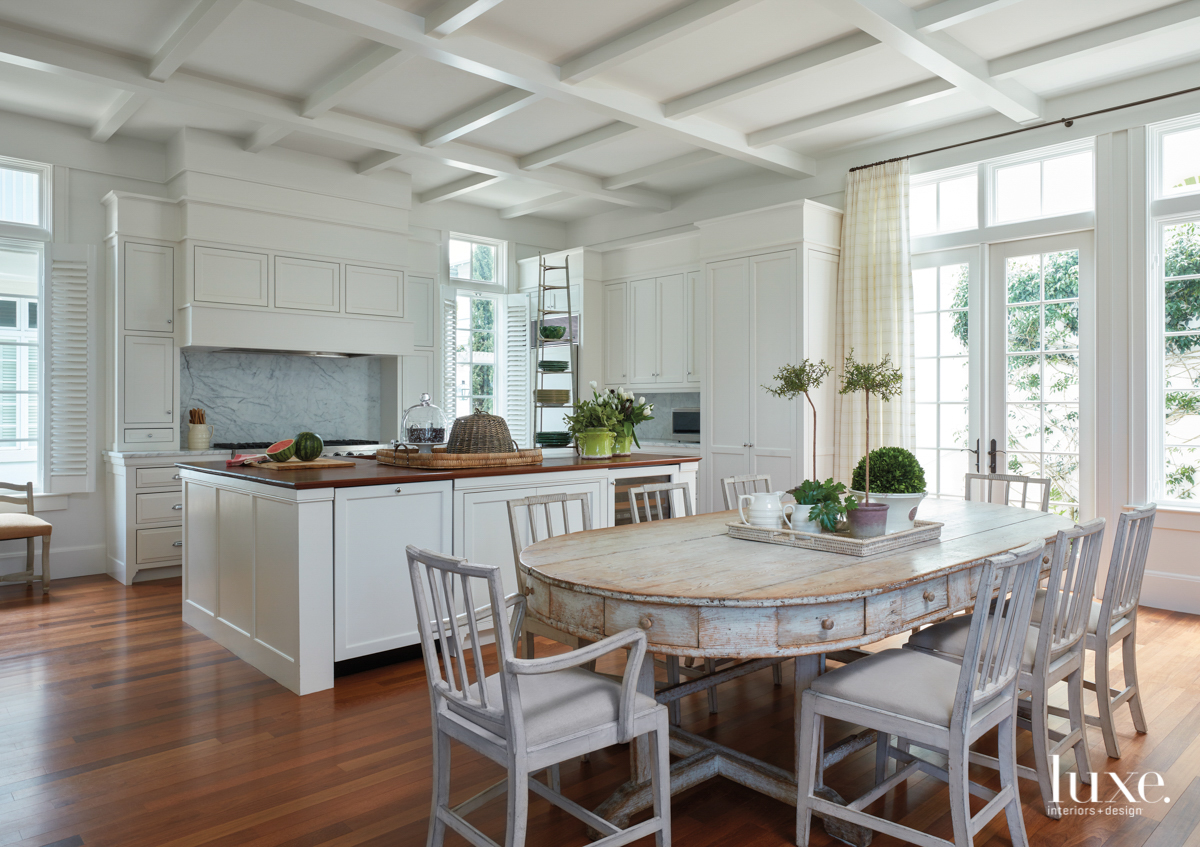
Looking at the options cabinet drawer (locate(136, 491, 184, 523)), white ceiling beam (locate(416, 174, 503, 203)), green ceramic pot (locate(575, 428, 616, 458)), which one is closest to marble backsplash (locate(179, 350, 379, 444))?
Result: cabinet drawer (locate(136, 491, 184, 523))

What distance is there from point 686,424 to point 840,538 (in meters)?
4.44

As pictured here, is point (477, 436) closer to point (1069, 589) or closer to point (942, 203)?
point (1069, 589)

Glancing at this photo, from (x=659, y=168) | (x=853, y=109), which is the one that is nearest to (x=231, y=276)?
(x=659, y=168)

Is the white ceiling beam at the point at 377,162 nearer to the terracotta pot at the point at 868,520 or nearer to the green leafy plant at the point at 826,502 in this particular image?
the green leafy plant at the point at 826,502

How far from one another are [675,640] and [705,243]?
4.64 meters

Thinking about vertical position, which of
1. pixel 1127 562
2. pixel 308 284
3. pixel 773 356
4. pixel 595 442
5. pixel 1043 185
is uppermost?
pixel 1043 185

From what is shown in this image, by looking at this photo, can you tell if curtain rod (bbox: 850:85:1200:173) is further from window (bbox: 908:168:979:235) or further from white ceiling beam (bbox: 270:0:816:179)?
white ceiling beam (bbox: 270:0:816:179)

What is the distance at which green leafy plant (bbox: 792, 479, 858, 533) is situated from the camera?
8.04ft

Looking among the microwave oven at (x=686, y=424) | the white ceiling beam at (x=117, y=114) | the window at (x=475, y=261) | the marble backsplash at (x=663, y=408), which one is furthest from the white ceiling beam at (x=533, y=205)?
the white ceiling beam at (x=117, y=114)

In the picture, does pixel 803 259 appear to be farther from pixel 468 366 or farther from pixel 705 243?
pixel 468 366

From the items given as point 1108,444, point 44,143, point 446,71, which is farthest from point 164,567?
point 1108,444

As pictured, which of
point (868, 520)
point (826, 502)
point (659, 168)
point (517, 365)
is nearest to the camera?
point (868, 520)

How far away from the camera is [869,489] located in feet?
8.55

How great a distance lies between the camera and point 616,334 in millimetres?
7230
